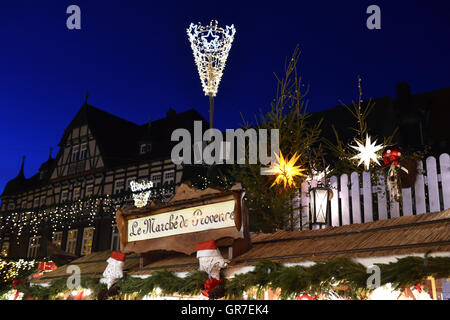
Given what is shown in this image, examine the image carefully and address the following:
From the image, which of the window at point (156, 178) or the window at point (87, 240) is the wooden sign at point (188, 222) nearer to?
Answer: the window at point (156, 178)

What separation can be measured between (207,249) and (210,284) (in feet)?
1.52

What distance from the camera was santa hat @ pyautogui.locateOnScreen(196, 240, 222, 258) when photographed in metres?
5.05

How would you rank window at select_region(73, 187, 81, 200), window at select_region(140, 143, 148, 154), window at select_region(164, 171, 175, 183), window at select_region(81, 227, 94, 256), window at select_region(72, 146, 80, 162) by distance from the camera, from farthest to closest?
window at select_region(72, 146, 80, 162)
window at select_region(73, 187, 81, 200)
window at select_region(140, 143, 148, 154)
window at select_region(81, 227, 94, 256)
window at select_region(164, 171, 175, 183)

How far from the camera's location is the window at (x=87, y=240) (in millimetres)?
32406

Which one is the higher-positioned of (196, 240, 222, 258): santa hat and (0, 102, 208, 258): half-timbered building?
(0, 102, 208, 258): half-timbered building

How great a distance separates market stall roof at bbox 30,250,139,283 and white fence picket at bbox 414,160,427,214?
12.1 feet

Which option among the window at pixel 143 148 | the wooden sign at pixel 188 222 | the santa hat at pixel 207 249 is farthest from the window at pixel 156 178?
the santa hat at pixel 207 249

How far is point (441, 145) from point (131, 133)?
24.6m

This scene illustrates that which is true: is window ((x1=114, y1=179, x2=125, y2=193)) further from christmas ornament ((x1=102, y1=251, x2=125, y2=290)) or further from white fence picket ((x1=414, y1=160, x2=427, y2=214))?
white fence picket ((x1=414, y1=160, x2=427, y2=214))

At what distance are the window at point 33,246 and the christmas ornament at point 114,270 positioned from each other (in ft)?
110

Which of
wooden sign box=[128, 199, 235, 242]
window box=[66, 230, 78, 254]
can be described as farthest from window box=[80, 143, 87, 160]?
wooden sign box=[128, 199, 235, 242]

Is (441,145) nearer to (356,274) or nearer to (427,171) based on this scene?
(427,171)

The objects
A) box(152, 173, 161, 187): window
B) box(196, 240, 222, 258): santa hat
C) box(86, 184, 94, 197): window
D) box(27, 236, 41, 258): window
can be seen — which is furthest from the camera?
box(27, 236, 41, 258): window

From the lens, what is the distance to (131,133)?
1480 inches
